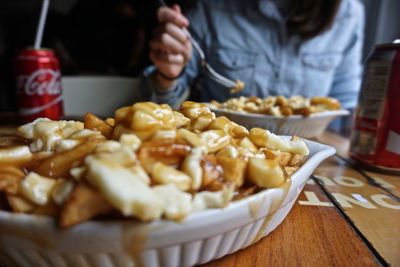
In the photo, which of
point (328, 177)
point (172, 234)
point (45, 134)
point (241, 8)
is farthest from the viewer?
point (241, 8)

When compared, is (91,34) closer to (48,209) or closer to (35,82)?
(35,82)

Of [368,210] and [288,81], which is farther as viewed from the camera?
[288,81]

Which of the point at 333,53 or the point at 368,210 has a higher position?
the point at 333,53

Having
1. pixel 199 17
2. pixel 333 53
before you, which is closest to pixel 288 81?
pixel 333 53

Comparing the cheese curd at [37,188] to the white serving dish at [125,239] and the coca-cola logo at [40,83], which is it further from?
the coca-cola logo at [40,83]

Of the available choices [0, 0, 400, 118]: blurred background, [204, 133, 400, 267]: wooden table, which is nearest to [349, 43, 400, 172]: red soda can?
[204, 133, 400, 267]: wooden table

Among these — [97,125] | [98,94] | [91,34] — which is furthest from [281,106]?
[91,34]

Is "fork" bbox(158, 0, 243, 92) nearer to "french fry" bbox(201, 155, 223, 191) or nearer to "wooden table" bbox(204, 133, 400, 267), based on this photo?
"wooden table" bbox(204, 133, 400, 267)

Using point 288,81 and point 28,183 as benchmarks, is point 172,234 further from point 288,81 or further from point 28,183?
point 288,81
